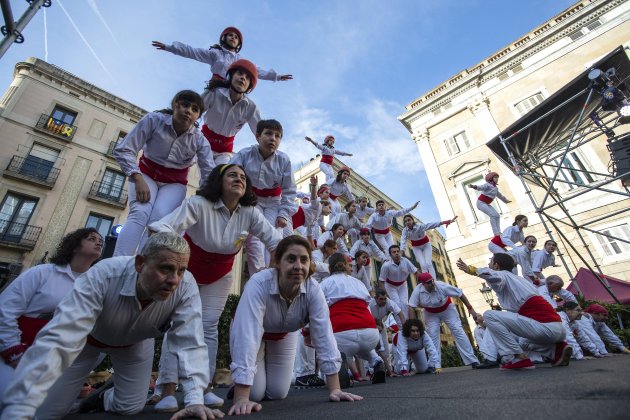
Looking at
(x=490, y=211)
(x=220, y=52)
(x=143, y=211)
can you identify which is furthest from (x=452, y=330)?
(x=220, y=52)

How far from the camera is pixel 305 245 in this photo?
2.67 metres

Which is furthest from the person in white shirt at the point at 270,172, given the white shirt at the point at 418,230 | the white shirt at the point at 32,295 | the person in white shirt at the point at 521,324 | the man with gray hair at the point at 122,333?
the white shirt at the point at 418,230

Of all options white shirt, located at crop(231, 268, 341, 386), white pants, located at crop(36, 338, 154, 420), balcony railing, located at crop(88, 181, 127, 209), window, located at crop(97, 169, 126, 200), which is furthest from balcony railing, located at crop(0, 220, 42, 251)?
white shirt, located at crop(231, 268, 341, 386)

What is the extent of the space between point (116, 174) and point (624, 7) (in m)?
27.7

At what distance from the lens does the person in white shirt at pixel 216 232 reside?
280 centimetres

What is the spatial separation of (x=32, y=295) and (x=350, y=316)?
3.42 metres

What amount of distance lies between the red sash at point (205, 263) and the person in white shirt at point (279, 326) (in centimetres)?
54

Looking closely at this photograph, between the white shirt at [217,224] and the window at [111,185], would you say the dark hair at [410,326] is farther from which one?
the window at [111,185]

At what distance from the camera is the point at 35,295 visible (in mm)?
2652

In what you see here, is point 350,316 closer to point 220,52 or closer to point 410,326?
point 410,326

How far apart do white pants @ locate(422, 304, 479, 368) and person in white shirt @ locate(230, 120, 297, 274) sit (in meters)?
4.40

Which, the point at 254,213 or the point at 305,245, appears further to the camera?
the point at 254,213

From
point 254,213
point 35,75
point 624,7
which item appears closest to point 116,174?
point 35,75

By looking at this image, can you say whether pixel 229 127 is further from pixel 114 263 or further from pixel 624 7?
pixel 624 7
